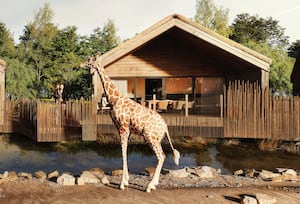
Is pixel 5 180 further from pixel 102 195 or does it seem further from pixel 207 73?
pixel 207 73

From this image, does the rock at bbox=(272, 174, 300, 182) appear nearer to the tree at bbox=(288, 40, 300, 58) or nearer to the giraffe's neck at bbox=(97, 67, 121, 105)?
the giraffe's neck at bbox=(97, 67, 121, 105)

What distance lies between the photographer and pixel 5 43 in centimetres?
3638

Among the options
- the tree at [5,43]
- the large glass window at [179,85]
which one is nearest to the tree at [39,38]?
the tree at [5,43]

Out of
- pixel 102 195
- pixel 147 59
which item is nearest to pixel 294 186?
pixel 102 195

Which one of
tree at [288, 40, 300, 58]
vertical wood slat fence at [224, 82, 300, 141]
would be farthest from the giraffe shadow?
tree at [288, 40, 300, 58]

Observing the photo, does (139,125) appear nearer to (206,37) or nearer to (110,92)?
(110,92)

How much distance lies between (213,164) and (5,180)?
7.84 meters

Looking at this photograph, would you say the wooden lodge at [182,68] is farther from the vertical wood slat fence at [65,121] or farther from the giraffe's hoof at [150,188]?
the giraffe's hoof at [150,188]

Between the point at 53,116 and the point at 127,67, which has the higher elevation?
the point at 127,67

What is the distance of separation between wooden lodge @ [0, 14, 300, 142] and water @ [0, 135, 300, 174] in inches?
40.5

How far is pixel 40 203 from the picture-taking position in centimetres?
700

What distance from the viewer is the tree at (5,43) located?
1422 inches

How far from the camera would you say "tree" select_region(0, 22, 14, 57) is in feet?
118

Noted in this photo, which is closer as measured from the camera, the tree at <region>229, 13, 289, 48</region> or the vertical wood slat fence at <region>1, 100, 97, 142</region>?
the vertical wood slat fence at <region>1, 100, 97, 142</region>
